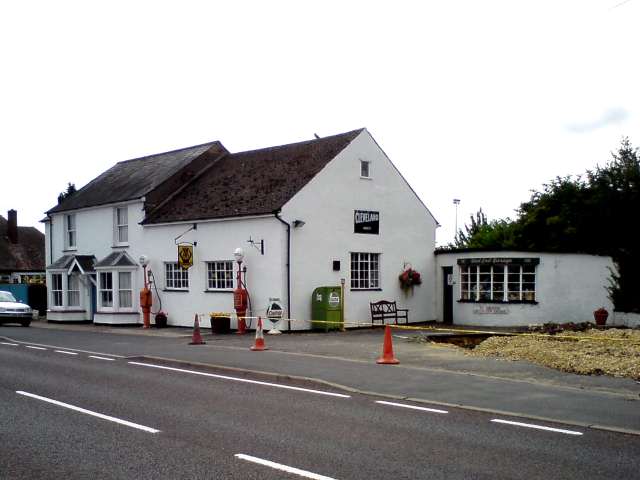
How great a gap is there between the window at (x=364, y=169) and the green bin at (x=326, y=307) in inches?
200

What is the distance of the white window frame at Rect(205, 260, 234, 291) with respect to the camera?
25750 millimetres

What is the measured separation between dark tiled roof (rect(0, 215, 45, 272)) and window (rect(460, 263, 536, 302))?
42453 millimetres

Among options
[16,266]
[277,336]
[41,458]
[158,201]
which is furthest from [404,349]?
[16,266]

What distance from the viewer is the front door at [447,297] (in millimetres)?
29094

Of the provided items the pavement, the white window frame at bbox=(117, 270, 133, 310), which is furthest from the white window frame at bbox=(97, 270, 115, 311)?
the pavement

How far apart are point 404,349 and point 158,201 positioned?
16007 mm

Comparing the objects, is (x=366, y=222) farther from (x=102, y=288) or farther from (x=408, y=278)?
(x=102, y=288)

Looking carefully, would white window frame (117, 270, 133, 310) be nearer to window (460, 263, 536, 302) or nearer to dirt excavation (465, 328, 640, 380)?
window (460, 263, 536, 302)

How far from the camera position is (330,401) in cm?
1066

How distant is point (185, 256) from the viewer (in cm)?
2625

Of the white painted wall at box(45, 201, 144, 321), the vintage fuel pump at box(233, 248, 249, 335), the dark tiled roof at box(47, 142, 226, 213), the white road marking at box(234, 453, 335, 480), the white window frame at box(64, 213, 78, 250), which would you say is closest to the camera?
the white road marking at box(234, 453, 335, 480)

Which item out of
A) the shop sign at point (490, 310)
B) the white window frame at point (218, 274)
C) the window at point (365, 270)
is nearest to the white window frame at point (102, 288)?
the white window frame at point (218, 274)

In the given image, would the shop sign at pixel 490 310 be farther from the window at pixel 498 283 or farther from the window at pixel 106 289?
the window at pixel 106 289

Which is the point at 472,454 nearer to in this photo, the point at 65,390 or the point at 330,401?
the point at 330,401
